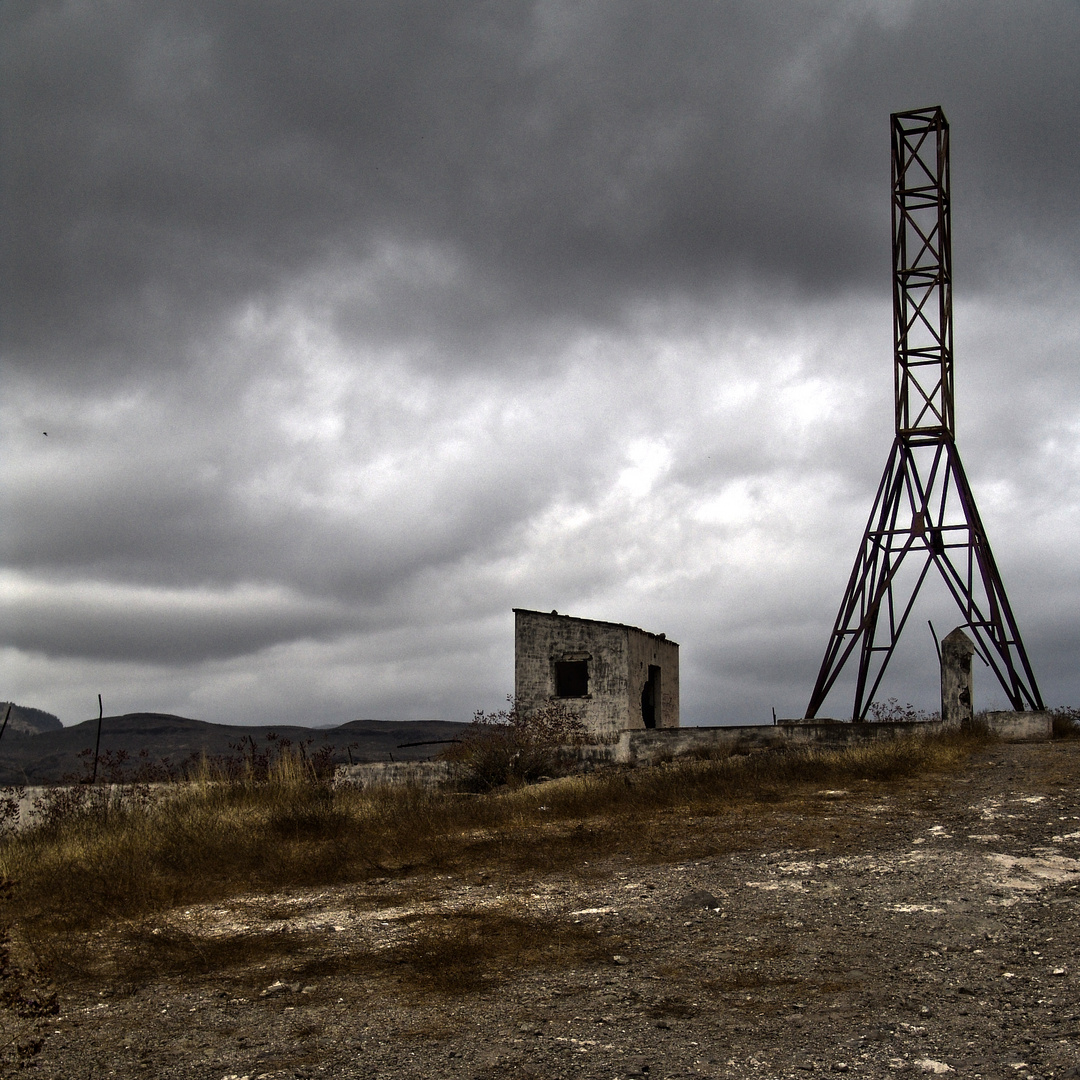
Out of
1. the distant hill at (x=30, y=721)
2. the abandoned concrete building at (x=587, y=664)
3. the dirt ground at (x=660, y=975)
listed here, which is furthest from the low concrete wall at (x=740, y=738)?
the distant hill at (x=30, y=721)

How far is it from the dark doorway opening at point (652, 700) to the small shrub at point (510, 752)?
184 inches

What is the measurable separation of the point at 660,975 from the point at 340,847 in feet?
15.5

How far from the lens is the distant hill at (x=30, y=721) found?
74500 mm

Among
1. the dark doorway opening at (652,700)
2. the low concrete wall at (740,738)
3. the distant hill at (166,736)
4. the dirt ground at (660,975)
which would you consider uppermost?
the dark doorway opening at (652,700)

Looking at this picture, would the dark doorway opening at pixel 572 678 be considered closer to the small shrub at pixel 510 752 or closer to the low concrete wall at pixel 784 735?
the small shrub at pixel 510 752

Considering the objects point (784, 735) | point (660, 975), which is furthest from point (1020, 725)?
point (660, 975)

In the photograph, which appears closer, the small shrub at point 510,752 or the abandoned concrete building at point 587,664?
the small shrub at point 510,752

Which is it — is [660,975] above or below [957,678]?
below

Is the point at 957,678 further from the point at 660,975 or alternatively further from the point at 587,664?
the point at 660,975

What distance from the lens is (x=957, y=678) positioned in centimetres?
1551

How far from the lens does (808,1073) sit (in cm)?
414

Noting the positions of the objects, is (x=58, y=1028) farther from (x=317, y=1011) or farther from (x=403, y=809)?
(x=403, y=809)

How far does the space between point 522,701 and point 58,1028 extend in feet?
52.5

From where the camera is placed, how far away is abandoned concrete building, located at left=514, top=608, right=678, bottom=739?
20.9 m
